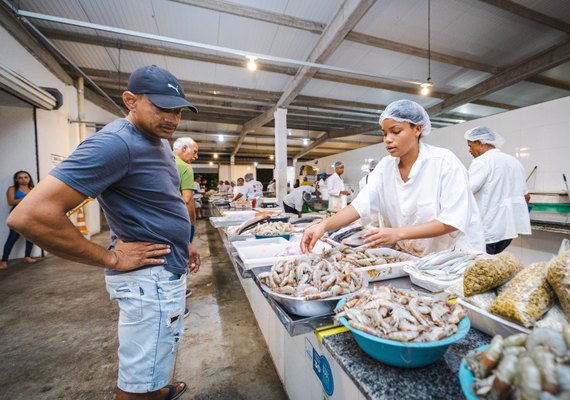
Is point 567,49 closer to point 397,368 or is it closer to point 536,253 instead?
point 536,253

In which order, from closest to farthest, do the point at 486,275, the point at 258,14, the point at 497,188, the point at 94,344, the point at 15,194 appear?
the point at 486,275 < the point at 94,344 < the point at 497,188 < the point at 258,14 < the point at 15,194

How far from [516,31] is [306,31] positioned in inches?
188

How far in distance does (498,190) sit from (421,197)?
2.26m

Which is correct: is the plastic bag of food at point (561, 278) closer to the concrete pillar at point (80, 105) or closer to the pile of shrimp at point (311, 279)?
the pile of shrimp at point (311, 279)

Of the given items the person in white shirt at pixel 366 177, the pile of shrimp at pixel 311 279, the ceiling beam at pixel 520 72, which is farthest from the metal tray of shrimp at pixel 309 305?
the ceiling beam at pixel 520 72

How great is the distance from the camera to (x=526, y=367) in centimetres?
55

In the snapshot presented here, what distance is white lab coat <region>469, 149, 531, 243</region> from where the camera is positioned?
3.27m

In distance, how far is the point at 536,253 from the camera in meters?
5.10

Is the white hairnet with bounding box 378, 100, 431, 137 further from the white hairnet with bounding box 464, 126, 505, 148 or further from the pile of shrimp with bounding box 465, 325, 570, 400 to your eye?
the white hairnet with bounding box 464, 126, 505, 148

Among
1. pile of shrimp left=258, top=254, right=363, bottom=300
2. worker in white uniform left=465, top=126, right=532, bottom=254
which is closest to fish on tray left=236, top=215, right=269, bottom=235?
pile of shrimp left=258, top=254, right=363, bottom=300

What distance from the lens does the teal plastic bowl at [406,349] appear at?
31.0 inches

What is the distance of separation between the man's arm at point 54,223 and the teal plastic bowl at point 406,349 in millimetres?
1331

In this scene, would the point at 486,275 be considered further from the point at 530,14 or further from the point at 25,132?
the point at 25,132

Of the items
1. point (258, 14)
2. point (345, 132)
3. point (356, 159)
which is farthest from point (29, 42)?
point (345, 132)
